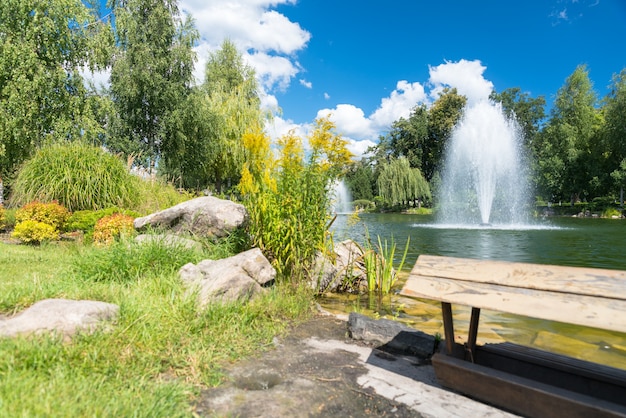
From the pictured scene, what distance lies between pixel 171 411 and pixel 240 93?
24051mm

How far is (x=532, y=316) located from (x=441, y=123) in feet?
150

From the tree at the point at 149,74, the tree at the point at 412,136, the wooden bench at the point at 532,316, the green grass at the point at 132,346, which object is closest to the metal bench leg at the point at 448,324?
the wooden bench at the point at 532,316

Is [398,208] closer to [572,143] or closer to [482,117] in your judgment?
[572,143]

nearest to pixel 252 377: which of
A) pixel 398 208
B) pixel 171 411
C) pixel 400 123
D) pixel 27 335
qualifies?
pixel 171 411

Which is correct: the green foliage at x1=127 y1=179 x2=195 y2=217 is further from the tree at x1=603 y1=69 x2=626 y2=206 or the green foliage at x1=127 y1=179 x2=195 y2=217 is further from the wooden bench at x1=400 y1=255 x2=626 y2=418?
the tree at x1=603 y1=69 x2=626 y2=206

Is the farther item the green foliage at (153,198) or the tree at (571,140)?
the tree at (571,140)

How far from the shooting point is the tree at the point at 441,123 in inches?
1731

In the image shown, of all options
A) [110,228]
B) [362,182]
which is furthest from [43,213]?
[362,182]

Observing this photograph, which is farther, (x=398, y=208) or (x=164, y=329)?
(x=398, y=208)

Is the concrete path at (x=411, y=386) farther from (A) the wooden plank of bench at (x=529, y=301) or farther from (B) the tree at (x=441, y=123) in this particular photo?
(B) the tree at (x=441, y=123)

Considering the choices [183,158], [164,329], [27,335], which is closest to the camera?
[27,335]

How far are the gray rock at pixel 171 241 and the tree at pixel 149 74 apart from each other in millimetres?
15183

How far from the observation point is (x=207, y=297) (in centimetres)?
368

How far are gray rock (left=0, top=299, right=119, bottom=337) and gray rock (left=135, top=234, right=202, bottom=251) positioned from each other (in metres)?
2.08
